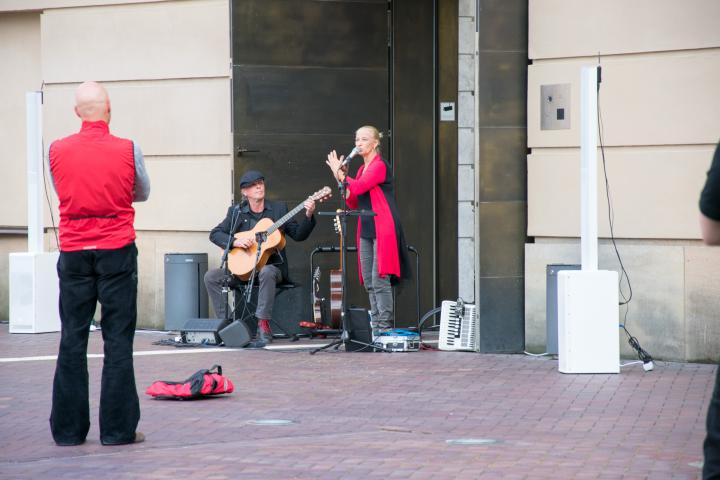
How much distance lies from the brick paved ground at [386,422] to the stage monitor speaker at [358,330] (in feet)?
0.87

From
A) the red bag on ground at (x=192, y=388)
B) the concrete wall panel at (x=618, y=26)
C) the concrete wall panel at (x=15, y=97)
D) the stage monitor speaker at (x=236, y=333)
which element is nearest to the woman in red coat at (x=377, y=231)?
the stage monitor speaker at (x=236, y=333)

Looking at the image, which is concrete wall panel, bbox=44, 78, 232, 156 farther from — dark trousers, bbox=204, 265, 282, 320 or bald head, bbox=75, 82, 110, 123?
bald head, bbox=75, 82, 110, 123

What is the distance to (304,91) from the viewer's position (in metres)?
13.0

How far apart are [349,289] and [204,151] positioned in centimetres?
203

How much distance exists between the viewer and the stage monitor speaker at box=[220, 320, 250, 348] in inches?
465

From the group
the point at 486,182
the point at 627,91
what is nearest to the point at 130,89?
the point at 486,182

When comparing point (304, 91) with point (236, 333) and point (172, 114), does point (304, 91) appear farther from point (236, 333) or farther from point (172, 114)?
point (236, 333)

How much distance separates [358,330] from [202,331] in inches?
59.9

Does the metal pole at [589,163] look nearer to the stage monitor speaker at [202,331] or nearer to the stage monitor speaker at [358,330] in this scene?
the stage monitor speaker at [358,330]

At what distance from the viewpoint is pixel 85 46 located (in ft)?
45.0

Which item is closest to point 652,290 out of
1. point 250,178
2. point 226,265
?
point 250,178

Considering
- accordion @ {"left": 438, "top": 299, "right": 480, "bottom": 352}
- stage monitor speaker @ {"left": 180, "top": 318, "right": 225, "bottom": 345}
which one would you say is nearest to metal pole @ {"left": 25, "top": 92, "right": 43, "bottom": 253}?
stage monitor speaker @ {"left": 180, "top": 318, "right": 225, "bottom": 345}

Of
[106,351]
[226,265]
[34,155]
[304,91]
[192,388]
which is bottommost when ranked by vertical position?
[192,388]

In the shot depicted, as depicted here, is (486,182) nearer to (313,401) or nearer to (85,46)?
(313,401)
